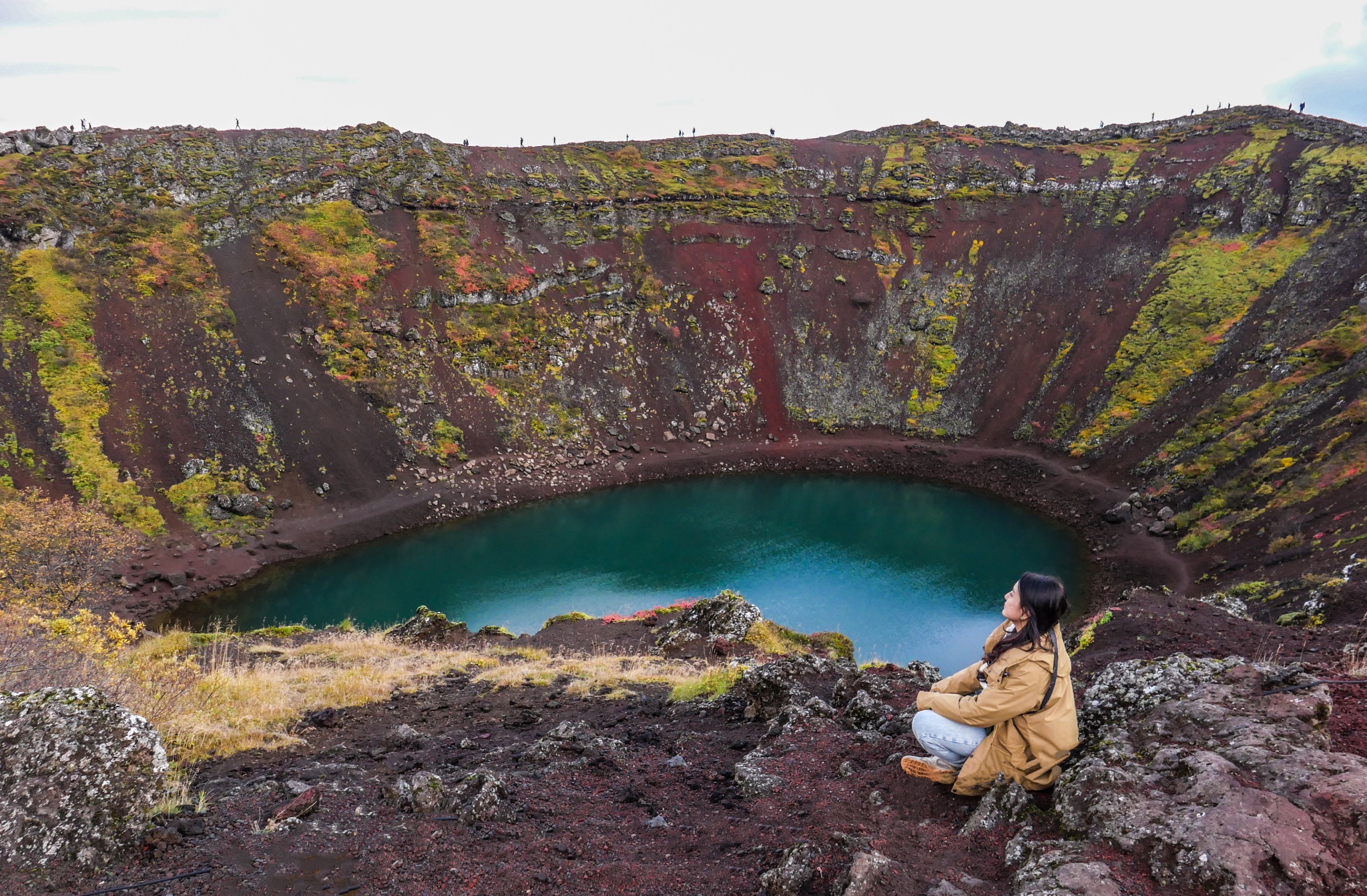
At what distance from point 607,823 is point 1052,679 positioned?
4268 mm

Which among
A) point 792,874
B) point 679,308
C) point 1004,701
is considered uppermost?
point 679,308

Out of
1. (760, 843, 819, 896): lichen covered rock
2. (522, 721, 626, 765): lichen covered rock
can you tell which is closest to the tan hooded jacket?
(760, 843, 819, 896): lichen covered rock

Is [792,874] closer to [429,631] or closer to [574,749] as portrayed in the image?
[574,749]

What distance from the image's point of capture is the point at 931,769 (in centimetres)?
621

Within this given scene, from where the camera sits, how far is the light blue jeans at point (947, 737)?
19.7 ft

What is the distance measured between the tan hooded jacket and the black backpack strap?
0.01 metres

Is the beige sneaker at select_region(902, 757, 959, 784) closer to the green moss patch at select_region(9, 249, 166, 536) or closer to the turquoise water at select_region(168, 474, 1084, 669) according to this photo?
the turquoise water at select_region(168, 474, 1084, 669)

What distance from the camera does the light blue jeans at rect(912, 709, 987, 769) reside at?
19.7ft

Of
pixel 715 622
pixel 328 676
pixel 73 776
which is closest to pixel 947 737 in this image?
pixel 73 776

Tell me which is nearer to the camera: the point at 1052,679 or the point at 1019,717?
the point at 1052,679

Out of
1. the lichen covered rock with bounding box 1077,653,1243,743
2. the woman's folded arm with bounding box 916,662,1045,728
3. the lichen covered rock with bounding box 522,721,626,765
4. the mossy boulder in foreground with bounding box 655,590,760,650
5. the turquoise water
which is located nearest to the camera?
the woman's folded arm with bounding box 916,662,1045,728

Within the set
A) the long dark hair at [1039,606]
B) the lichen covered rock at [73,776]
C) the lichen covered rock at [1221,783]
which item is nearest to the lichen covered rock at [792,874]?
the lichen covered rock at [1221,783]

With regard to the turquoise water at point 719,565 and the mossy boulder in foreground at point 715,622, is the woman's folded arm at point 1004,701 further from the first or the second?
the turquoise water at point 719,565

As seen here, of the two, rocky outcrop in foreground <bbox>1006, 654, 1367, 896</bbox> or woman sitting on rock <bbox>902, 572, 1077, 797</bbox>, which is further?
woman sitting on rock <bbox>902, 572, 1077, 797</bbox>
